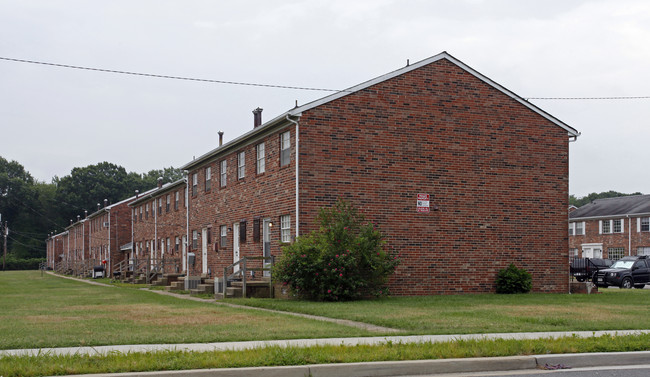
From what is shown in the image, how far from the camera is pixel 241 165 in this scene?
27.9 metres

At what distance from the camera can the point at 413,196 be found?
2281cm

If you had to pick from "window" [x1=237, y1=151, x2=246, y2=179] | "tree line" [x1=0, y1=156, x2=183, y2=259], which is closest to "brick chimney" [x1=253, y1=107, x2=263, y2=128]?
"window" [x1=237, y1=151, x2=246, y2=179]

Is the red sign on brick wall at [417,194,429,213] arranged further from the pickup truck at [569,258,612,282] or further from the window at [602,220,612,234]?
the window at [602,220,612,234]

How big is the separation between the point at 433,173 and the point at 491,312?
801 centimetres

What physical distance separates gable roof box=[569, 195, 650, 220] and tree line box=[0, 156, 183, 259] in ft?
244

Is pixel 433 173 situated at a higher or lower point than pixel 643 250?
higher

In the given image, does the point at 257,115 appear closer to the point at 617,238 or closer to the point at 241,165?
the point at 241,165

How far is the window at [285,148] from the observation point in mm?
22766

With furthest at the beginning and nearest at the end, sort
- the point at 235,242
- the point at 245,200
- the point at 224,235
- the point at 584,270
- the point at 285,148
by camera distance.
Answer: the point at 584,270, the point at 224,235, the point at 235,242, the point at 245,200, the point at 285,148

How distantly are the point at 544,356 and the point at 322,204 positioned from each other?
12.6 m

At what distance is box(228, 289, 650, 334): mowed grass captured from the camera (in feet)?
42.4

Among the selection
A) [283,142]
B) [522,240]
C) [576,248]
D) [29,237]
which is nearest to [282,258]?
[283,142]

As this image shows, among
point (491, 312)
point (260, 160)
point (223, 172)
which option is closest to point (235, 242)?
point (223, 172)

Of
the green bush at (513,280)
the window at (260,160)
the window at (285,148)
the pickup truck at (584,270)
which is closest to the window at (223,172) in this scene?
the window at (260,160)
